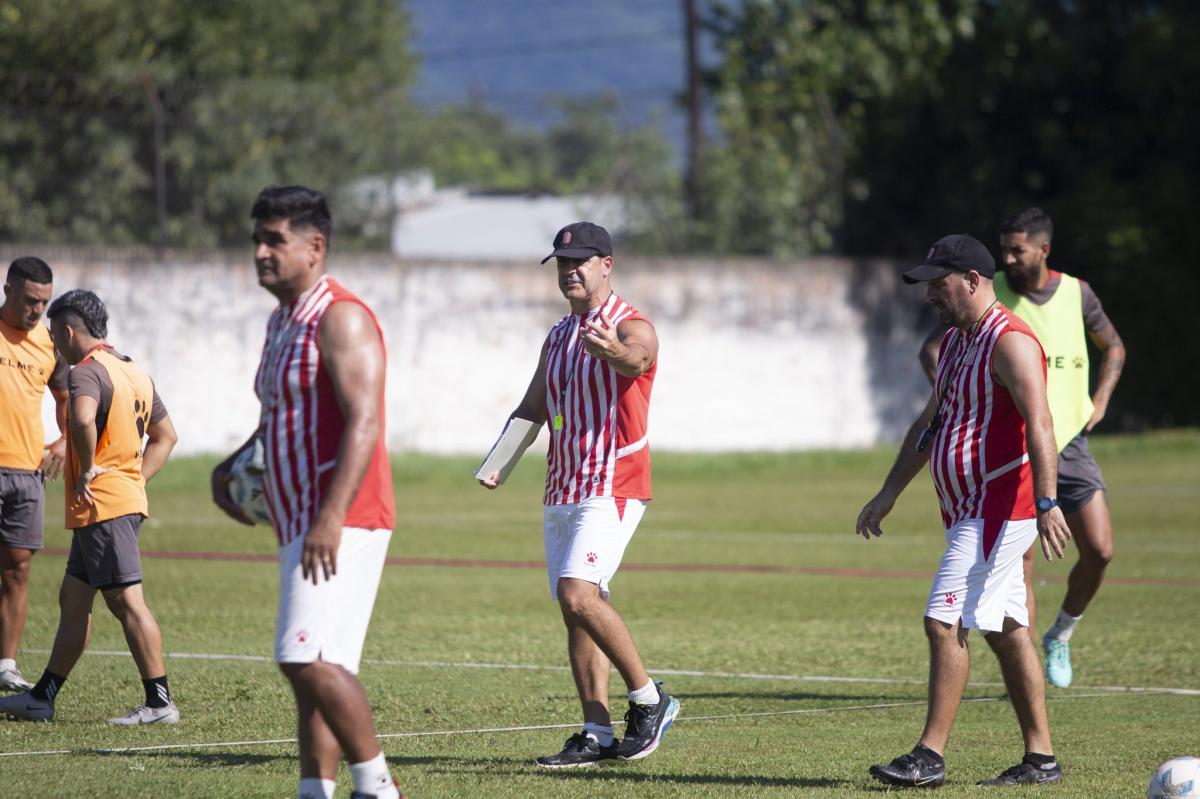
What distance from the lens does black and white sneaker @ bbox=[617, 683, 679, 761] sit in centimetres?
722

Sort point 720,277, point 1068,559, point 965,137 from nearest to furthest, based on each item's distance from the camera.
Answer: point 1068,559 → point 720,277 → point 965,137

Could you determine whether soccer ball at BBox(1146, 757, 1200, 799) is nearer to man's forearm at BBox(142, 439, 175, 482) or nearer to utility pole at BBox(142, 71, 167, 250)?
man's forearm at BBox(142, 439, 175, 482)

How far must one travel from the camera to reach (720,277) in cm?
2827

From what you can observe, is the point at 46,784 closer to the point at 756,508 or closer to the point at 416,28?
the point at 756,508

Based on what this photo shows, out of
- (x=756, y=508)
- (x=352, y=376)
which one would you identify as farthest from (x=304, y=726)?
(x=756, y=508)

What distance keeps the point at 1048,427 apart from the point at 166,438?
15.1ft

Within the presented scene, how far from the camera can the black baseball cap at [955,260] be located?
692 cm

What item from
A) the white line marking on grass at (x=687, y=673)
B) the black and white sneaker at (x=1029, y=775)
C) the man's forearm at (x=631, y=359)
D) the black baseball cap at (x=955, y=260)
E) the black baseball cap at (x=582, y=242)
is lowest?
the white line marking on grass at (x=687, y=673)

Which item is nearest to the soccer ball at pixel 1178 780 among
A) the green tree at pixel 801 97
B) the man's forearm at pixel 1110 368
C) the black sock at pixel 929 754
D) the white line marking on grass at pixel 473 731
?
the black sock at pixel 929 754

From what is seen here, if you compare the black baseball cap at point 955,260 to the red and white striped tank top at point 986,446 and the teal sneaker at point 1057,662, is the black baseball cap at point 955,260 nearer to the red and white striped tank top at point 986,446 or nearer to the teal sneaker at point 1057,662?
the red and white striped tank top at point 986,446

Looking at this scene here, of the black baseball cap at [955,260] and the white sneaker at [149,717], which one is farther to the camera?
the white sneaker at [149,717]

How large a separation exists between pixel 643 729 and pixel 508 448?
1.41 m

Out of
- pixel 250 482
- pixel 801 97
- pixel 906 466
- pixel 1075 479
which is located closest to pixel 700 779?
pixel 906 466

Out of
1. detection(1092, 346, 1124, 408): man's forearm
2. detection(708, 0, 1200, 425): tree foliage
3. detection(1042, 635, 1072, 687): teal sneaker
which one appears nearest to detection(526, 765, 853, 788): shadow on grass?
detection(1042, 635, 1072, 687): teal sneaker
